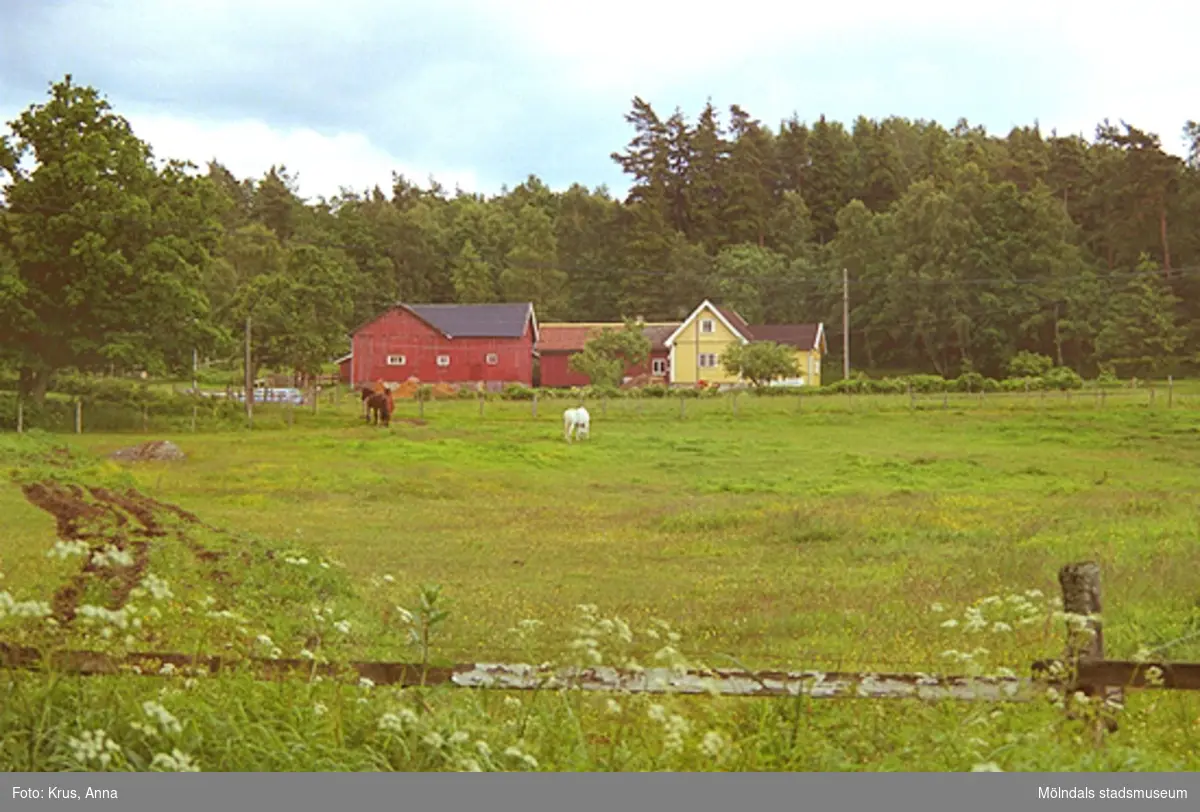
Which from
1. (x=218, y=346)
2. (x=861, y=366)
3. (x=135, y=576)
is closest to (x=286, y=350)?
(x=218, y=346)

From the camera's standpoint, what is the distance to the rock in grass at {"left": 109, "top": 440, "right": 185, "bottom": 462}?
90.0ft

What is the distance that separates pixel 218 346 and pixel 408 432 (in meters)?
6.84

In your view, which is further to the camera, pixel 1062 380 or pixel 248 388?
pixel 1062 380

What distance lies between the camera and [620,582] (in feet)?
43.2

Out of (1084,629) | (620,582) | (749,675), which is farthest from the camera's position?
(620,582)

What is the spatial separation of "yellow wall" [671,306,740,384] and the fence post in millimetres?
54096

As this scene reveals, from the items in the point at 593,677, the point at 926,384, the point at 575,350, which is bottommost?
the point at 593,677

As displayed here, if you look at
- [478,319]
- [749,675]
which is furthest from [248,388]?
[749,675]

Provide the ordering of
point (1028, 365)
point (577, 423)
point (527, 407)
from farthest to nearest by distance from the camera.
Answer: point (1028, 365), point (527, 407), point (577, 423)

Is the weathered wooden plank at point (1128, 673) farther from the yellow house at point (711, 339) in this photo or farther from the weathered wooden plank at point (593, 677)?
the yellow house at point (711, 339)

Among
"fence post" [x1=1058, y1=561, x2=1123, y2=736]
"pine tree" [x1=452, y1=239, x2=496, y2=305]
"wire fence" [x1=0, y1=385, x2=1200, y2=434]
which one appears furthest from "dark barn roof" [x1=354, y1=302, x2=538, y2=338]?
"fence post" [x1=1058, y1=561, x2=1123, y2=736]

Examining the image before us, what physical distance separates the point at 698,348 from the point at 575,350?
21.9 ft

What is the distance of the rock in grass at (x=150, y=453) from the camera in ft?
90.0

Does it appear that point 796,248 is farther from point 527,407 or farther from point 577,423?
point 577,423
